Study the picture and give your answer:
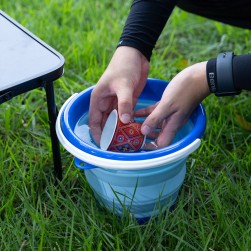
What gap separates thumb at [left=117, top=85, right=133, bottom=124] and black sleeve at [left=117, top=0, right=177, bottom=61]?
0.16m

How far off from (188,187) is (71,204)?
327 millimetres

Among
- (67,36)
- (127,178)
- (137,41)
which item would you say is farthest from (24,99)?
(127,178)

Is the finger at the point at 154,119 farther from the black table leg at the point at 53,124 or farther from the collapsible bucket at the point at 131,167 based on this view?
the black table leg at the point at 53,124

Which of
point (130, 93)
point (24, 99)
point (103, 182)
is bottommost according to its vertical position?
point (24, 99)

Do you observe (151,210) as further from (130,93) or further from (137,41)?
(137,41)

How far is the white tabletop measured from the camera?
44.4 inches

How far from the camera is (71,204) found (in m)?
1.29

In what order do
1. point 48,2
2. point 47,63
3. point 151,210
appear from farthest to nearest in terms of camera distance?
point 48,2 → point 151,210 → point 47,63

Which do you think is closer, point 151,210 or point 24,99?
point 151,210

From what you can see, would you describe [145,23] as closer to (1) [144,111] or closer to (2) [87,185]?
(1) [144,111]

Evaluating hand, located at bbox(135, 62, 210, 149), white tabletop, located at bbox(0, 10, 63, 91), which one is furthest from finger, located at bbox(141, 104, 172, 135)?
white tabletop, located at bbox(0, 10, 63, 91)

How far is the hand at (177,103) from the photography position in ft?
4.00

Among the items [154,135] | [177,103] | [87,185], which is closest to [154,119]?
[177,103]

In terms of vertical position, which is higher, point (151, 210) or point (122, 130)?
point (122, 130)
